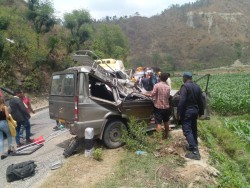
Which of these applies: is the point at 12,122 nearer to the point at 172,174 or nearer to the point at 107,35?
the point at 172,174

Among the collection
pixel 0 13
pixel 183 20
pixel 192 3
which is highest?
pixel 192 3

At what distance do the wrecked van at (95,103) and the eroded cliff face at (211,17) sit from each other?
A: 145 meters

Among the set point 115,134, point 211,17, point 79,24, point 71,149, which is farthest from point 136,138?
point 211,17

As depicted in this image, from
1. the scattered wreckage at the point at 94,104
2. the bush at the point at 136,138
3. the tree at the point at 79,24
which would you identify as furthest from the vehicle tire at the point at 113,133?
the tree at the point at 79,24

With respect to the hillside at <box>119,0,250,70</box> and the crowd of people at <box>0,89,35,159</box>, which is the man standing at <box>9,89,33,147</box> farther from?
the hillside at <box>119,0,250,70</box>

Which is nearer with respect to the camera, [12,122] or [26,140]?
[12,122]

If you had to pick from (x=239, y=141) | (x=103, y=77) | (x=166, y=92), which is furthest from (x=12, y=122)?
(x=239, y=141)

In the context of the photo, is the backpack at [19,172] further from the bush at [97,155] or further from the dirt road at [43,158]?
the bush at [97,155]

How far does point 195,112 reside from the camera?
7777mm

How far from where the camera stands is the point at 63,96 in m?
8.55

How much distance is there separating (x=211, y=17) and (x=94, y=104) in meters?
153

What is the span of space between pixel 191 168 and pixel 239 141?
408 cm

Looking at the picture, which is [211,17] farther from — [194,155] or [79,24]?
[194,155]

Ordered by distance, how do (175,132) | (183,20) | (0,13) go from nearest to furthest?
(175,132)
(0,13)
(183,20)
